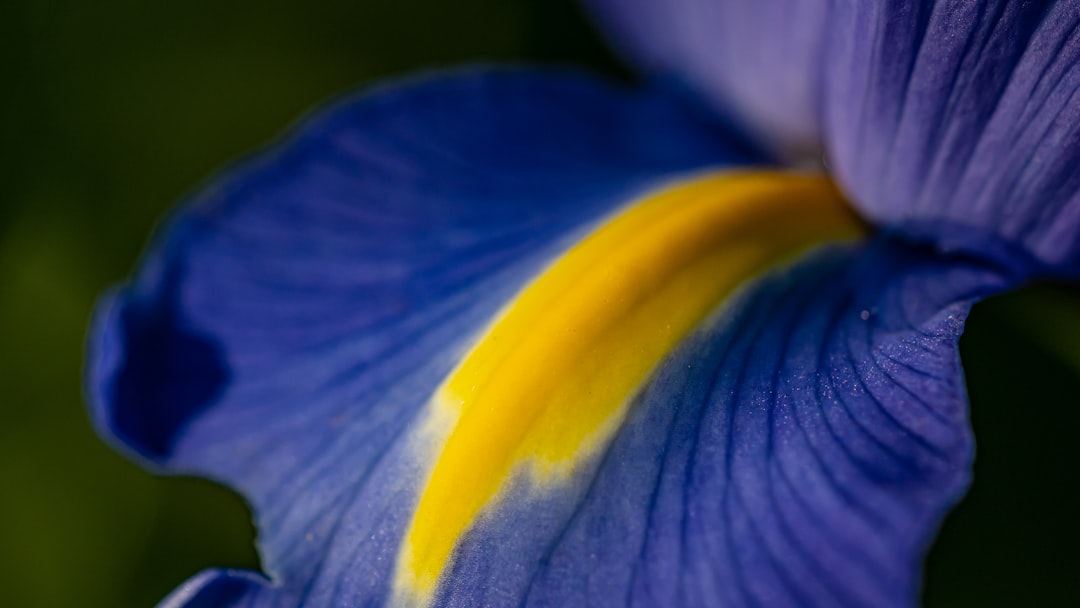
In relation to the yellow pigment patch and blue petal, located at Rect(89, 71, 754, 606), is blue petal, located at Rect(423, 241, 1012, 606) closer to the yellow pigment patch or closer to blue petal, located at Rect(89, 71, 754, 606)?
the yellow pigment patch

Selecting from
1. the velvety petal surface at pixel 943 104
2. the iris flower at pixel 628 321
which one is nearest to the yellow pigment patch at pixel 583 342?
the iris flower at pixel 628 321

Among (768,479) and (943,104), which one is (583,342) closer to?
(768,479)

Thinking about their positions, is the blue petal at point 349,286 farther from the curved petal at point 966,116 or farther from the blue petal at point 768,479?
the curved petal at point 966,116

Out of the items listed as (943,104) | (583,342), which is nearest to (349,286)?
(583,342)

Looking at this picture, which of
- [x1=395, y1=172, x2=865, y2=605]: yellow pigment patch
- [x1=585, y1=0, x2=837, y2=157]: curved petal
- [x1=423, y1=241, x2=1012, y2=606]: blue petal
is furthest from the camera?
[x1=585, y1=0, x2=837, y2=157]: curved petal

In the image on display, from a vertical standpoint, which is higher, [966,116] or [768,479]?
[966,116]

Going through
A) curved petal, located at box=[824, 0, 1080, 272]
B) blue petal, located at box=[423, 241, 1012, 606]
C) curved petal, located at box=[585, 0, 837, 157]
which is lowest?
blue petal, located at box=[423, 241, 1012, 606]

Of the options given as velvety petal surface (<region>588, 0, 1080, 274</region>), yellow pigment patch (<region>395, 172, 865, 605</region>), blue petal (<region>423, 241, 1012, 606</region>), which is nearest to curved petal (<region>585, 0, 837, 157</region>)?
velvety petal surface (<region>588, 0, 1080, 274</region>)
